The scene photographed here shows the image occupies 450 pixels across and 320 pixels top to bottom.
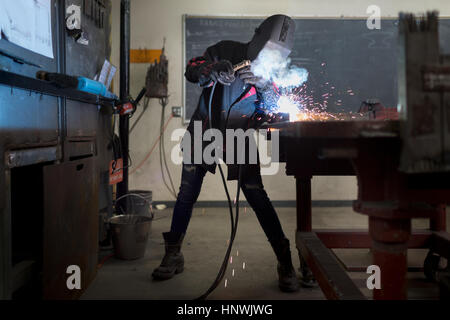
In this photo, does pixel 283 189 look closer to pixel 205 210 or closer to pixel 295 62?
pixel 205 210

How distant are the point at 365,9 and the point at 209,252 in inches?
117

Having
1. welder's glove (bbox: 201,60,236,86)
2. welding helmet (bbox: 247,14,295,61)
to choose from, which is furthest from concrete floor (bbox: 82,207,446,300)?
welding helmet (bbox: 247,14,295,61)

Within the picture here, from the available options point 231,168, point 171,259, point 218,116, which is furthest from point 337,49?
point 171,259

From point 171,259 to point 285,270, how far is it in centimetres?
60

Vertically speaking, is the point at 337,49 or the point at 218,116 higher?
the point at 337,49

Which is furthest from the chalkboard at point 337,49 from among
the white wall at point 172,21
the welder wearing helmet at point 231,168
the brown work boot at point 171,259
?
the brown work boot at point 171,259

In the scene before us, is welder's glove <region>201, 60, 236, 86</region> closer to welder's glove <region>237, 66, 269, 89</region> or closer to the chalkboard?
welder's glove <region>237, 66, 269, 89</region>

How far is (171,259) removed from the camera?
1804 millimetres

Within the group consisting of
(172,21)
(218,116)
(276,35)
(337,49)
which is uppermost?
(172,21)

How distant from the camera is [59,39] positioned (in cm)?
145

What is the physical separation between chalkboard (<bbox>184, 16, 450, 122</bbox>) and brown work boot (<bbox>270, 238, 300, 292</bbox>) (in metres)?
2.20

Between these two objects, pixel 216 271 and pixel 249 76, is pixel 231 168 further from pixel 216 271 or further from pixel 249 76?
pixel 216 271

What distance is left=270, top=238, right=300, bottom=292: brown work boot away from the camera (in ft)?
5.27
